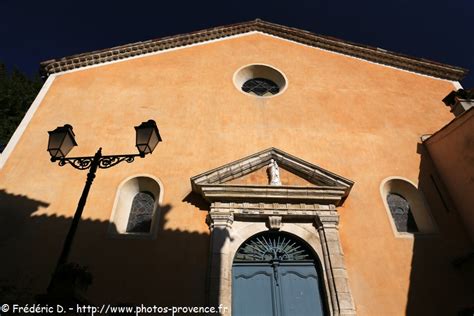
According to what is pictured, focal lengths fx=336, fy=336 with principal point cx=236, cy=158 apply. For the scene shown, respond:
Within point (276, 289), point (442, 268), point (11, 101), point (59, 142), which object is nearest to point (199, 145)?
point (59, 142)

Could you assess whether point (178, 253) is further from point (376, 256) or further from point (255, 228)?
point (376, 256)

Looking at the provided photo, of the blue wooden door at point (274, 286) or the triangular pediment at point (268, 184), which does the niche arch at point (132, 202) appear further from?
the blue wooden door at point (274, 286)

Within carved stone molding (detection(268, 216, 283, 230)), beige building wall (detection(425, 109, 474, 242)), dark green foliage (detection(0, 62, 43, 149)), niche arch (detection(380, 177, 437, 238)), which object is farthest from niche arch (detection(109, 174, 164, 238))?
dark green foliage (detection(0, 62, 43, 149))

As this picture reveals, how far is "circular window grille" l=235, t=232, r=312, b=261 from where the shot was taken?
609 cm

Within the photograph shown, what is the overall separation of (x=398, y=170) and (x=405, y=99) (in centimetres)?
266

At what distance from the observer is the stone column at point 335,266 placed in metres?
5.31

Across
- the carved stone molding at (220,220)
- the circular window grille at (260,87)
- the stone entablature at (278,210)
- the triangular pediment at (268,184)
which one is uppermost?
the circular window grille at (260,87)

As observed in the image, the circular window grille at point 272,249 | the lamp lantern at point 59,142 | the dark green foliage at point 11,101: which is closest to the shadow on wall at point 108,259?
the circular window grille at point 272,249

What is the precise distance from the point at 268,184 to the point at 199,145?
1.80 m

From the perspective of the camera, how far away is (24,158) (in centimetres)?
707

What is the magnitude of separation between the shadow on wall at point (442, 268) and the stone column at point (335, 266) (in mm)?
1040

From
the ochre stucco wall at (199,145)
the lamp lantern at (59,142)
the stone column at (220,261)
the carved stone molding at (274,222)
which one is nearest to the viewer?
the lamp lantern at (59,142)

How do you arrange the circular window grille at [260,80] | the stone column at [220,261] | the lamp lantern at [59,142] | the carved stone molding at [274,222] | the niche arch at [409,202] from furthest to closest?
1. the circular window grille at [260,80]
2. the niche arch at [409,202]
3. the carved stone molding at [274,222]
4. the stone column at [220,261]
5. the lamp lantern at [59,142]

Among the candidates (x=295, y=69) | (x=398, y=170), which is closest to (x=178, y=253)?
(x=398, y=170)
